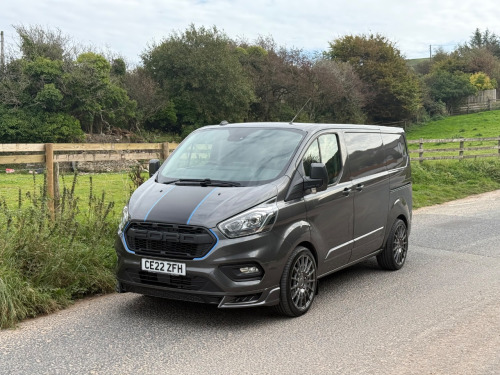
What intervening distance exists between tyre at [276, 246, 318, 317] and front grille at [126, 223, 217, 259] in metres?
0.87

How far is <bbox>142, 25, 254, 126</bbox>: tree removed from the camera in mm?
46281

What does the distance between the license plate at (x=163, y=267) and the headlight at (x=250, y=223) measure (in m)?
0.53

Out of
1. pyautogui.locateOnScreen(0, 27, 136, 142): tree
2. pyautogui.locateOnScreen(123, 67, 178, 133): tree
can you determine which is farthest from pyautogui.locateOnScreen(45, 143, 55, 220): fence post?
pyautogui.locateOnScreen(123, 67, 178, 133): tree

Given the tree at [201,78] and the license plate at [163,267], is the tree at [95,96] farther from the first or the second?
the license plate at [163,267]

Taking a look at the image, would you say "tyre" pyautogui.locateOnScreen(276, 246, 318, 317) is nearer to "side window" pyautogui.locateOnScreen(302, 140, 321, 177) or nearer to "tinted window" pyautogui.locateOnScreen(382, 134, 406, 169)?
"side window" pyautogui.locateOnScreen(302, 140, 321, 177)

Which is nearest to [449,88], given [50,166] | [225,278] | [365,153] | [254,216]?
[365,153]

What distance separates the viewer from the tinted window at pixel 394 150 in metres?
7.88

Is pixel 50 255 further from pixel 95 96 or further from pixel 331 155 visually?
pixel 95 96

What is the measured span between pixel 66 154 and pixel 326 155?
14.1 ft

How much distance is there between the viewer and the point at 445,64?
7900 cm

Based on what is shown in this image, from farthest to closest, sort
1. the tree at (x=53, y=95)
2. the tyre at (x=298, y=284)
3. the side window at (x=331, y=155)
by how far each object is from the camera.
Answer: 1. the tree at (x=53, y=95)
2. the side window at (x=331, y=155)
3. the tyre at (x=298, y=284)

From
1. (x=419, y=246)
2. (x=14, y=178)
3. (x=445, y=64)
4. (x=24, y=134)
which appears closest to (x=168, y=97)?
(x=24, y=134)

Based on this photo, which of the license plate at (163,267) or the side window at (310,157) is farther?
the side window at (310,157)

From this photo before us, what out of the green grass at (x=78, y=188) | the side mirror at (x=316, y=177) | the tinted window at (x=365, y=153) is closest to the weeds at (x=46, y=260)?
the green grass at (x=78, y=188)
